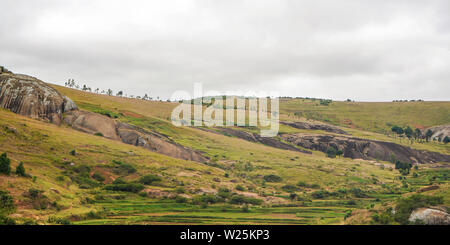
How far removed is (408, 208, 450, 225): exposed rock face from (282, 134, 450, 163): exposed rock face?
85.1m

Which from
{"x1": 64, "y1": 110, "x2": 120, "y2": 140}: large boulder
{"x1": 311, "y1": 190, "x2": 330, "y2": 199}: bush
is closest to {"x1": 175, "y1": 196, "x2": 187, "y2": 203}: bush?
{"x1": 311, "y1": 190, "x2": 330, "y2": 199}: bush

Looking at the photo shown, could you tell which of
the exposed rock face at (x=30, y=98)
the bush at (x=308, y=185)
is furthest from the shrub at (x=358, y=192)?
the exposed rock face at (x=30, y=98)

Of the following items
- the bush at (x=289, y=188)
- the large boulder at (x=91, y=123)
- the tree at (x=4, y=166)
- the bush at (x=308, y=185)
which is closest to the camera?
the tree at (x=4, y=166)

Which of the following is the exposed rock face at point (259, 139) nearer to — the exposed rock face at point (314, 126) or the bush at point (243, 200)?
the exposed rock face at point (314, 126)

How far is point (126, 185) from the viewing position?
5716cm

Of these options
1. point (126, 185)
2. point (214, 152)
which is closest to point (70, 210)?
point (126, 185)

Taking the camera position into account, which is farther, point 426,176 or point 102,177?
point 426,176

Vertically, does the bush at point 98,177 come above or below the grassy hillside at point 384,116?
below

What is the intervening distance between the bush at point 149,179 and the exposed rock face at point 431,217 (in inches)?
1546

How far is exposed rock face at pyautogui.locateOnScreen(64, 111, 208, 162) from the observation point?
8181 cm

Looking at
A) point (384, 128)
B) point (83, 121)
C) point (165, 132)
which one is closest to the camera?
point (83, 121)

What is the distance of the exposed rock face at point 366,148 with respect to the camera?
12319 cm
